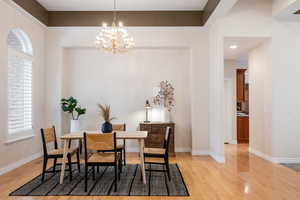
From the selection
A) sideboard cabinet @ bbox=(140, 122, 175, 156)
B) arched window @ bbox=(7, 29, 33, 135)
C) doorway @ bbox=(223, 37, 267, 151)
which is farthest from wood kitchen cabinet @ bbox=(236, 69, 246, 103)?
arched window @ bbox=(7, 29, 33, 135)

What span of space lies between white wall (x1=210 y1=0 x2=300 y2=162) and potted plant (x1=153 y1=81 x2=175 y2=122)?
1.19 metres

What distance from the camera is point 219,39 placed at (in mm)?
5145

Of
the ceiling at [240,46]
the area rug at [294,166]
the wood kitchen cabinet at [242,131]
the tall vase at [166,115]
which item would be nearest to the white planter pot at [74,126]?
the tall vase at [166,115]

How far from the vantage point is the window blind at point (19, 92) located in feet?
14.8

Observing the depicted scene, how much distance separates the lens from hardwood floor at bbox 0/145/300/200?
320 centimetres

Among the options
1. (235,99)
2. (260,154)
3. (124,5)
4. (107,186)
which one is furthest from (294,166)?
(124,5)

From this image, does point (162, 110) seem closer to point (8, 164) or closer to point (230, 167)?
point (230, 167)

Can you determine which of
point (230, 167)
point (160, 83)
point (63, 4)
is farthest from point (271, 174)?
point (63, 4)

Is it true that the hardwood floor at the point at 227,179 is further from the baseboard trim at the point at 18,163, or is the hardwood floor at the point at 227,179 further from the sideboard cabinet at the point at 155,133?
the sideboard cabinet at the point at 155,133

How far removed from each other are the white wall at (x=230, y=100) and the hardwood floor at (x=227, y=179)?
7.54ft

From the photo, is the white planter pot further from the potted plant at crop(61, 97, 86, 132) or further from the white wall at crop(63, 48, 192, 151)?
the white wall at crop(63, 48, 192, 151)

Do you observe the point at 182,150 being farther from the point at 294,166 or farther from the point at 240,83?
the point at 240,83

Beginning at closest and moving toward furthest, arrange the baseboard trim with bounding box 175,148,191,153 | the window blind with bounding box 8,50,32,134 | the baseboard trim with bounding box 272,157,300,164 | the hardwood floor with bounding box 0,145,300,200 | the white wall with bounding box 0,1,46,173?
the hardwood floor with bounding box 0,145,300,200
the white wall with bounding box 0,1,46,173
the window blind with bounding box 8,50,32,134
the baseboard trim with bounding box 272,157,300,164
the baseboard trim with bounding box 175,148,191,153

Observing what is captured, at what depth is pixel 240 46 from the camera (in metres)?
6.02
